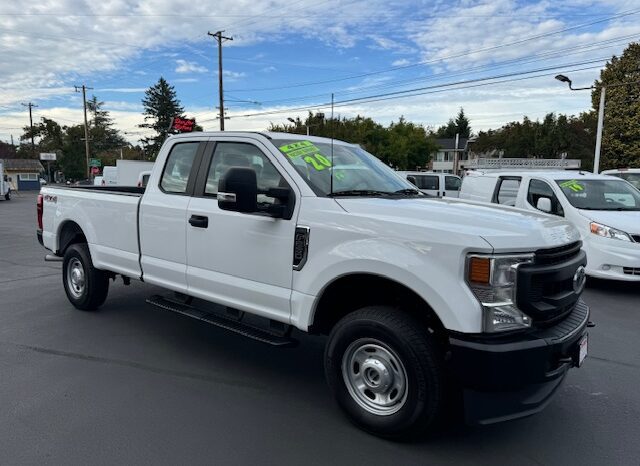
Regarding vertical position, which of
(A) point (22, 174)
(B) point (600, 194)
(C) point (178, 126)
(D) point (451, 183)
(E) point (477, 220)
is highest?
(C) point (178, 126)

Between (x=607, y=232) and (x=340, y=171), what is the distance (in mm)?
5107

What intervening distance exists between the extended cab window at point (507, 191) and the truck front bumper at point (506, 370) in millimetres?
6505

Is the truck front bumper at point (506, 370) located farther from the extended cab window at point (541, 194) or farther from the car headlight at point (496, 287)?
the extended cab window at point (541, 194)

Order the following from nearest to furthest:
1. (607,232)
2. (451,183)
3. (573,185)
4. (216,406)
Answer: (216,406), (607,232), (573,185), (451,183)

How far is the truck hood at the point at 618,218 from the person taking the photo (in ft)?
23.2

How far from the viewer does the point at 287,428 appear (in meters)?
3.39

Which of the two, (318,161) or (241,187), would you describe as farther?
(318,161)

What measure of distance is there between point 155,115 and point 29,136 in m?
27.2

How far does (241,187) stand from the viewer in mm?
3410

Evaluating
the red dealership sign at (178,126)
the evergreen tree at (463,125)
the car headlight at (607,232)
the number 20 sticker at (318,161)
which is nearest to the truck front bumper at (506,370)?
the number 20 sticker at (318,161)

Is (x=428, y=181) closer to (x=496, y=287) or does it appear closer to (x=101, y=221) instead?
(x=101, y=221)

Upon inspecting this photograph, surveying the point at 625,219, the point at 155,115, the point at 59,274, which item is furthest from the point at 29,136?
the point at 625,219

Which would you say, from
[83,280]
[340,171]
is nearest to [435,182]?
[83,280]

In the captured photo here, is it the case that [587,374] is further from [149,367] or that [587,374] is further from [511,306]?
[149,367]
